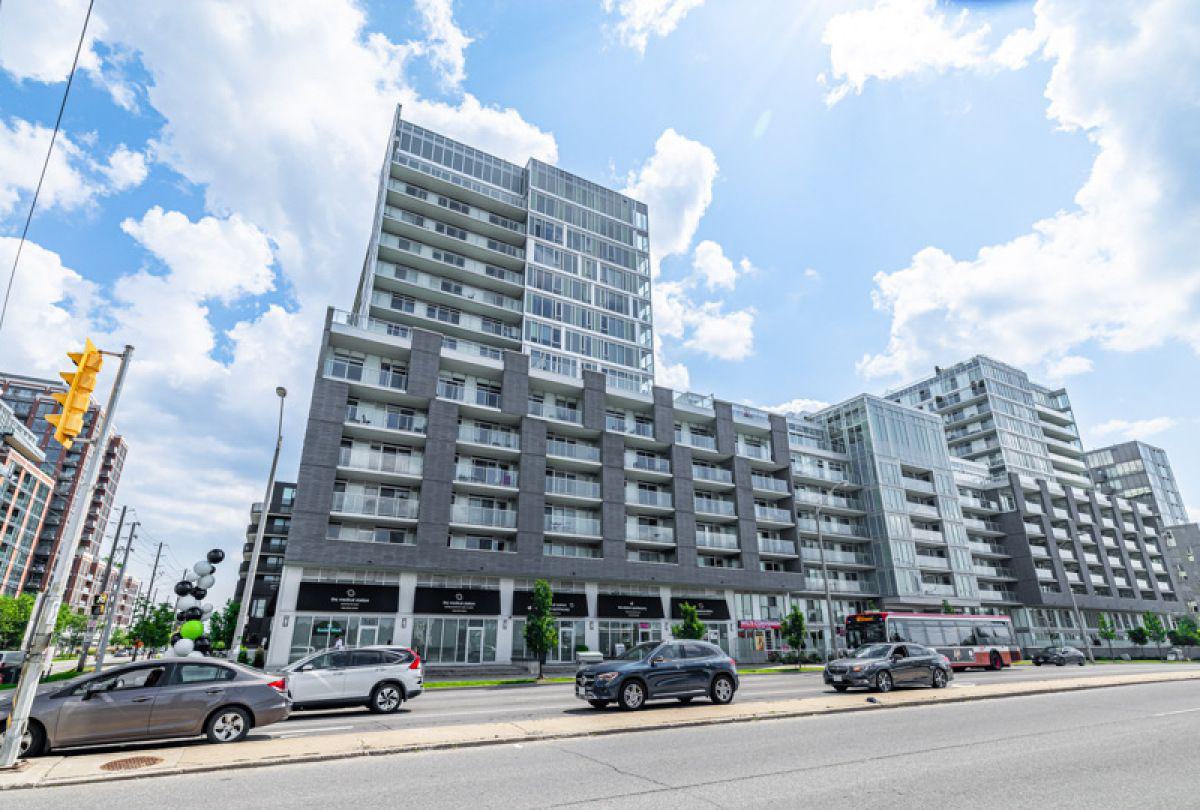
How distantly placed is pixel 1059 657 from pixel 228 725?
53352 millimetres

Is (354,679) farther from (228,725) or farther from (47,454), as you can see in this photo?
(47,454)

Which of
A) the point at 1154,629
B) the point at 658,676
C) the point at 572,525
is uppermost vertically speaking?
the point at 572,525

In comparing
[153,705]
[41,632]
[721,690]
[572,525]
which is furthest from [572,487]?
[41,632]

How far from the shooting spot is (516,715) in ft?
45.5

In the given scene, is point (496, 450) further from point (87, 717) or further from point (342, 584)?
point (87, 717)

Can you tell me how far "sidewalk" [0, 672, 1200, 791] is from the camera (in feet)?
27.1

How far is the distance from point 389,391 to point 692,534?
79.5 feet

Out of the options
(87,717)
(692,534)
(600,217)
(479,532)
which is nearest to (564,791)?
(87,717)

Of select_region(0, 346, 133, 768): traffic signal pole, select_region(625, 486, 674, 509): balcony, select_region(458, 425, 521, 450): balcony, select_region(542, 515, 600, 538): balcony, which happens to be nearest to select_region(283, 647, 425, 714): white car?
select_region(0, 346, 133, 768): traffic signal pole

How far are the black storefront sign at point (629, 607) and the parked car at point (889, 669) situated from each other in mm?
23552

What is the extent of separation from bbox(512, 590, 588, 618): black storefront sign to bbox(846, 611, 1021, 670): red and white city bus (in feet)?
54.5

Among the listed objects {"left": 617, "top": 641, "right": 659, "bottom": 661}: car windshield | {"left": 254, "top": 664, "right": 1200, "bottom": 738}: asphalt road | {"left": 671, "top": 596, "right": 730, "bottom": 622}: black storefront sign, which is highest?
{"left": 671, "top": 596, "right": 730, "bottom": 622}: black storefront sign

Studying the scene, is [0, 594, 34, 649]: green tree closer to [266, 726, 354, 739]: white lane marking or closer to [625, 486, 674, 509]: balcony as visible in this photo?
[625, 486, 674, 509]: balcony

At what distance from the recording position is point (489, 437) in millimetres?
41500
